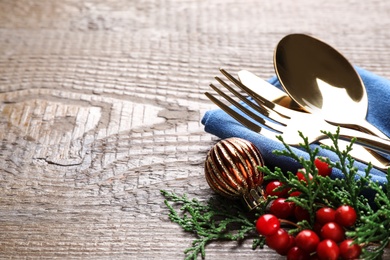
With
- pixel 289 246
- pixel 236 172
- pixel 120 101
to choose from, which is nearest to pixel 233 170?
pixel 236 172

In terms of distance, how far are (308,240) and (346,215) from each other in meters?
0.04

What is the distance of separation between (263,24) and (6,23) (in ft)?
1.39

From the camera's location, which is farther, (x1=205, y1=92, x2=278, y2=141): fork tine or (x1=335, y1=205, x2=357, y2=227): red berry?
(x1=205, y1=92, x2=278, y2=141): fork tine

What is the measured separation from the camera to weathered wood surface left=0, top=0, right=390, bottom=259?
707 mm

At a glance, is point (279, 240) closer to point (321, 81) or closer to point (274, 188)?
point (274, 188)

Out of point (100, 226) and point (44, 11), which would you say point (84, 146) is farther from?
point (44, 11)

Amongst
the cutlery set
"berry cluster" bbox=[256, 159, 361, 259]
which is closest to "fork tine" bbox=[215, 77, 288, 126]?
the cutlery set

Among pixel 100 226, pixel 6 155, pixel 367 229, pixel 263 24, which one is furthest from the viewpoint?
pixel 263 24

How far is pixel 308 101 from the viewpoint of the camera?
2.64 ft

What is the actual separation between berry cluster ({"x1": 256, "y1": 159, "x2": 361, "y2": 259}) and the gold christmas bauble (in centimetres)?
3

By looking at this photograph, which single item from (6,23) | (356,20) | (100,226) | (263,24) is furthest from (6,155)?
(356,20)

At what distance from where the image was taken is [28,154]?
812 mm

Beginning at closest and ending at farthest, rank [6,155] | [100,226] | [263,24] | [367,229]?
[367,229] < [100,226] < [6,155] < [263,24]

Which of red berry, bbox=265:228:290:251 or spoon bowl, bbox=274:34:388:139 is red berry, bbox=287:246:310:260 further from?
spoon bowl, bbox=274:34:388:139
